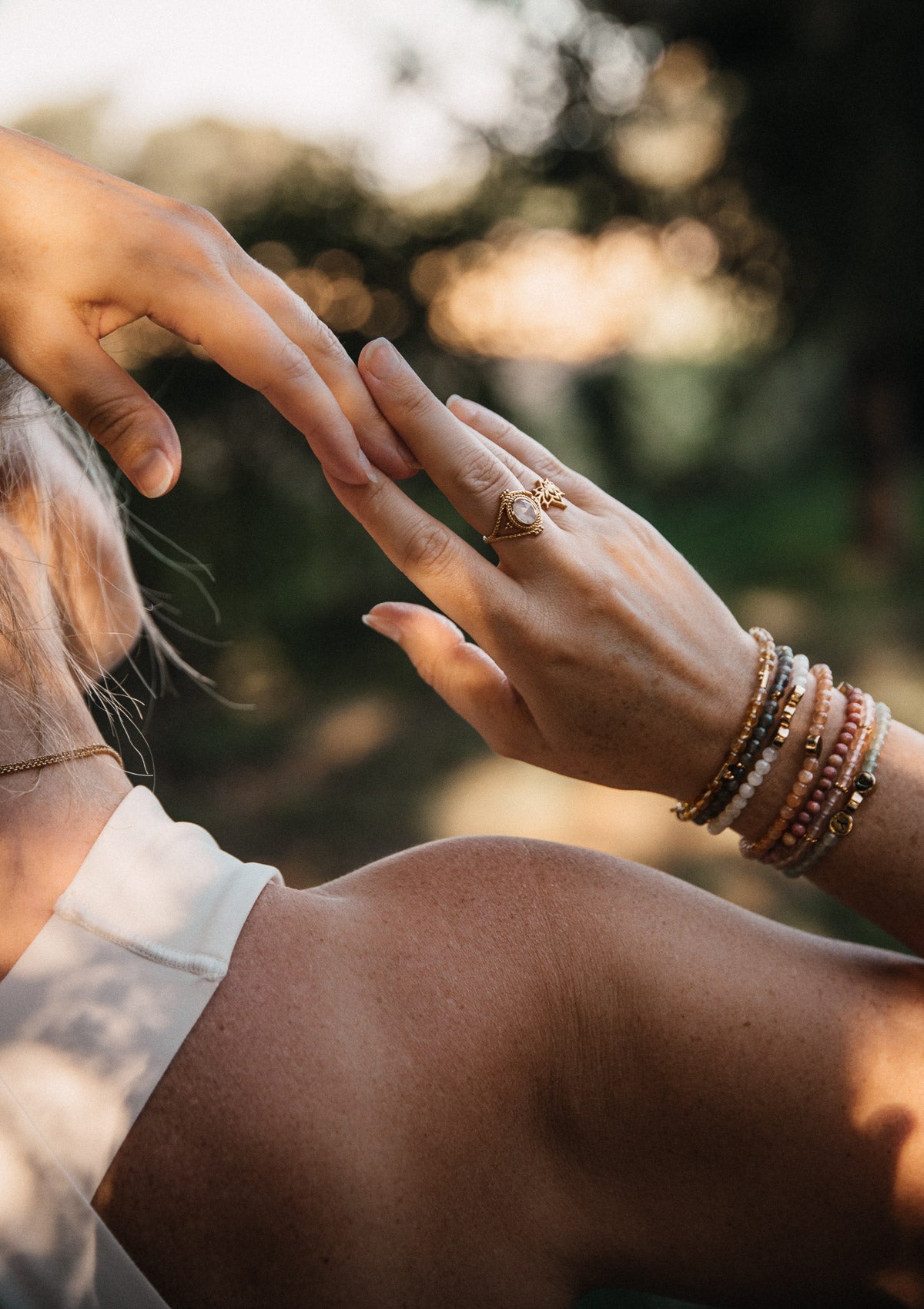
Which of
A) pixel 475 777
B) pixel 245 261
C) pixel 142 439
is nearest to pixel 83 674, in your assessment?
pixel 142 439

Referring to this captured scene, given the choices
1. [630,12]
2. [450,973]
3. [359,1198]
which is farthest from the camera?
[630,12]

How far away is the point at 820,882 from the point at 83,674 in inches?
43.8

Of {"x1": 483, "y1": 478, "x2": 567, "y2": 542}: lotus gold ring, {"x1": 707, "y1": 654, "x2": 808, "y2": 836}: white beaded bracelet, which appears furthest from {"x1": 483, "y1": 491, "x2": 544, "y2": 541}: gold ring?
{"x1": 707, "y1": 654, "x2": 808, "y2": 836}: white beaded bracelet

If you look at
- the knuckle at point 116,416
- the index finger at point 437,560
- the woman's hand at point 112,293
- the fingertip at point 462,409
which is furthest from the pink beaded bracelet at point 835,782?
the knuckle at point 116,416

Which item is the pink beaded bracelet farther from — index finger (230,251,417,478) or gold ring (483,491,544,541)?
index finger (230,251,417,478)

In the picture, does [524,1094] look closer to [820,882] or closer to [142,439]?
[820,882]

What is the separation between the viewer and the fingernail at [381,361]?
4.34 ft

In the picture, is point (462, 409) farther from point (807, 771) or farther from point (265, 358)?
point (807, 771)

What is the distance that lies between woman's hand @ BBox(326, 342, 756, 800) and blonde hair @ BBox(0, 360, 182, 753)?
463 mm

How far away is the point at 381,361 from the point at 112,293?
372 mm

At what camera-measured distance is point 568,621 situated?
51.1 inches


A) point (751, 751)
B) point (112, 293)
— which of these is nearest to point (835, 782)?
point (751, 751)

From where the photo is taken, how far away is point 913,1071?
1.17 meters

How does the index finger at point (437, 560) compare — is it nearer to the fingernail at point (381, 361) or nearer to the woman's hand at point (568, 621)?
the woman's hand at point (568, 621)
